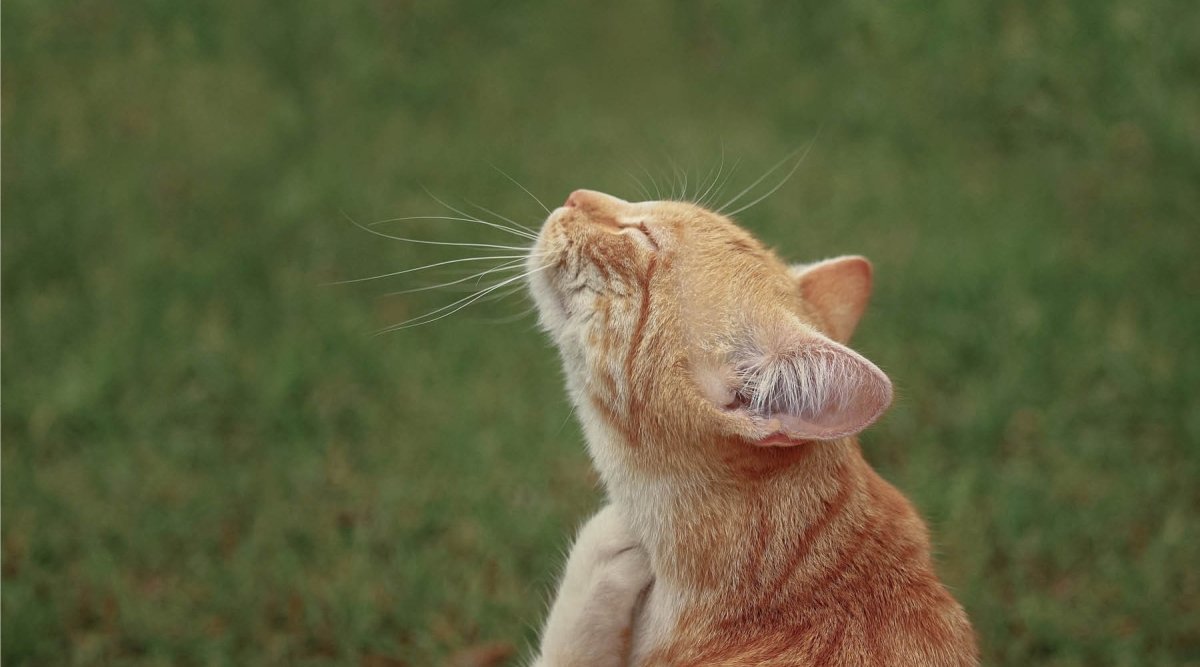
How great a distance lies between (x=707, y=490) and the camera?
2.63 m

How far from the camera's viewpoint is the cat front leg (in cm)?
272

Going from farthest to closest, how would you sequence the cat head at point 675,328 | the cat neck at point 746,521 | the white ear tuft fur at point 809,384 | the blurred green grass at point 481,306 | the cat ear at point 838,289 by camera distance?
the blurred green grass at point 481,306, the cat ear at point 838,289, the cat neck at point 746,521, the cat head at point 675,328, the white ear tuft fur at point 809,384

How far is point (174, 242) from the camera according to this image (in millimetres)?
6137

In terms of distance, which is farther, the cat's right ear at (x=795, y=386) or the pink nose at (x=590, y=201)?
the pink nose at (x=590, y=201)

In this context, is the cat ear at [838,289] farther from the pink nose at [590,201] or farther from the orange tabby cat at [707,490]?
the pink nose at [590,201]

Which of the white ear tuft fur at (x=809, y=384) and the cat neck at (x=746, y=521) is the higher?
the white ear tuft fur at (x=809, y=384)

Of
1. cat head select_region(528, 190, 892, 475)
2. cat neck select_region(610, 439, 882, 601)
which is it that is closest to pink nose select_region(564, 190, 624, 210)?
cat head select_region(528, 190, 892, 475)

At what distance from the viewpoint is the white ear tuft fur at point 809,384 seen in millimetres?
2248

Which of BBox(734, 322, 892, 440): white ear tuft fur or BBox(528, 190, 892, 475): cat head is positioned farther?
BBox(528, 190, 892, 475): cat head

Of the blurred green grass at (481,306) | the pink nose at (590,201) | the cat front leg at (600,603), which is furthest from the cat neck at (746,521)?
the blurred green grass at (481,306)

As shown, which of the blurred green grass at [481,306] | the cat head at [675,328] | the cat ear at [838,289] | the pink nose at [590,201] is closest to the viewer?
the cat head at [675,328]

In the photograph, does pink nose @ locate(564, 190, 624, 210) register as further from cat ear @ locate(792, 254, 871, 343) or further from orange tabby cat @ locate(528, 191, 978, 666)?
cat ear @ locate(792, 254, 871, 343)

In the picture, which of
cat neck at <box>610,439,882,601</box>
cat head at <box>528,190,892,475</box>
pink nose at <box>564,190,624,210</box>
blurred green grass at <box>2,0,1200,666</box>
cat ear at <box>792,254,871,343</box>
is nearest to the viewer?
cat head at <box>528,190,892,475</box>

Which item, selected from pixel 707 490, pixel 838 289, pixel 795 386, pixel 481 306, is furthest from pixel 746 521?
pixel 481 306
